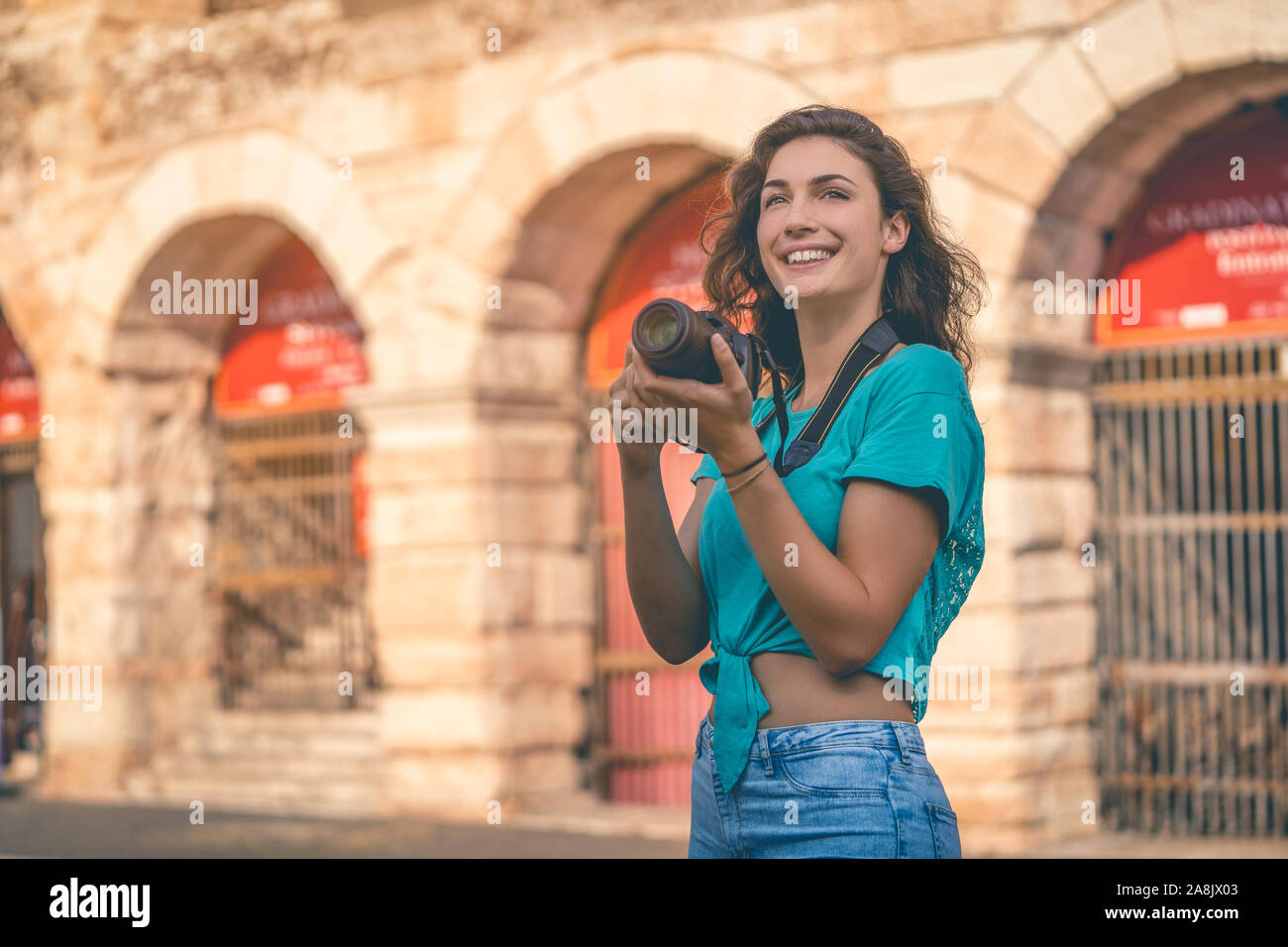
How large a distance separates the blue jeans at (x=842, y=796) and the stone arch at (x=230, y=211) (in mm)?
7291

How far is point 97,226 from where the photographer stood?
1045cm

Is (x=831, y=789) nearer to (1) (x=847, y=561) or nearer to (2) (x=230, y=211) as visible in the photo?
(1) (x=847, y=561)

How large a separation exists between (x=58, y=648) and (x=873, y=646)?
9589 millimetres

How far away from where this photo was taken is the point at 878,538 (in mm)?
1956

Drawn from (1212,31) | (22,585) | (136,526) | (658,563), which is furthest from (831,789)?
(22,585)

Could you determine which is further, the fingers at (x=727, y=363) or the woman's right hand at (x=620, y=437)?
the woman's right hand at (x=620, y=437)

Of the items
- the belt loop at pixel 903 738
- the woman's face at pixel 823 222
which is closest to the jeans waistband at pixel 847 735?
the belt loop at pixel 903 738

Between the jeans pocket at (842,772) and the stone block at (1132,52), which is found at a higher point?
the stone block at (1132,52)

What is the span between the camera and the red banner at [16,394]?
12.0 m

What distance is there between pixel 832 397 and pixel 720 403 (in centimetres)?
27

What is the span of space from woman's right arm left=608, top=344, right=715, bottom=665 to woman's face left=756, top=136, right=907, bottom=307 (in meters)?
0.28

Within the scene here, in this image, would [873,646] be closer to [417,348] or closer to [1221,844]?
[1221,844]

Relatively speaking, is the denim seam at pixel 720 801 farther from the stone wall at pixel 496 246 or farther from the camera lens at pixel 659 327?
the stone wall at pixel 496 246
